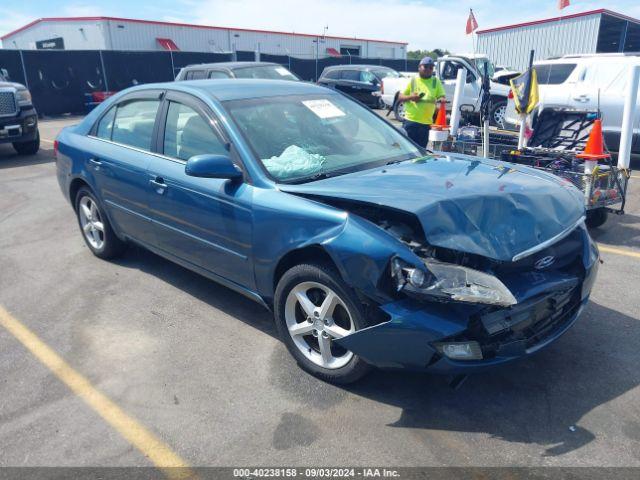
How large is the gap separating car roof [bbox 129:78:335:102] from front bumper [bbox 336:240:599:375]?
206cm

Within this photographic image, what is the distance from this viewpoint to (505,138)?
7109 mm

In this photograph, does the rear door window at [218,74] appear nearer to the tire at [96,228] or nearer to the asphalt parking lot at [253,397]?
the tire at [96,228]

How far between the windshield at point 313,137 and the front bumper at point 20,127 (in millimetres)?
9128

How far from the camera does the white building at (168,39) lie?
115 ft

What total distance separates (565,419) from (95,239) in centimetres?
441

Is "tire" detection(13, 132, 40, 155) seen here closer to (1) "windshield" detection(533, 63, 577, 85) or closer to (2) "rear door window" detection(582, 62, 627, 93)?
(1) "windshield" detection(533, 63, 577, 85)

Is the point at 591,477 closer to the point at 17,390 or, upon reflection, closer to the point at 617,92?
the point at 17,390

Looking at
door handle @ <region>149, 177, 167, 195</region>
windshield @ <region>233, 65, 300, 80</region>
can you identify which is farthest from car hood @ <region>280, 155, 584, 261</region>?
windshield @ <region>233, 65, 300, 80</region>

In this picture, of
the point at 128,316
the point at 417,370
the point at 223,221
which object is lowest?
the point at 128,316

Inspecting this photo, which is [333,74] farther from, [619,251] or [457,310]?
[457,310]

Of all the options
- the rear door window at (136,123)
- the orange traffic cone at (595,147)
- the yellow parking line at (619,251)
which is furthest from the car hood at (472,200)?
the orange traffic cone at (595,147)

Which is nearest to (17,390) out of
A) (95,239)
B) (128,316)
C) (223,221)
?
(128,316)

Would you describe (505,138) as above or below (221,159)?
below

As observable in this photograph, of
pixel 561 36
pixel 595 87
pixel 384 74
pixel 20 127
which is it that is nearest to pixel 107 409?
pixel 595 87
